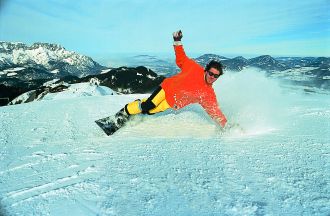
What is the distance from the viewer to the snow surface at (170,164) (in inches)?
125

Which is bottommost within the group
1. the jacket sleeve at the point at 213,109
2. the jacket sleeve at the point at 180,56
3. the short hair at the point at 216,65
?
the jacket sleeve at the point at 213,109

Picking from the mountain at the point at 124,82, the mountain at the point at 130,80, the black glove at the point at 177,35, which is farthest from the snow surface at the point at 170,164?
the mountain at the point at 130,80

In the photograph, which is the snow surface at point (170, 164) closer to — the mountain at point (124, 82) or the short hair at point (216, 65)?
the short hair at point (216, 65)

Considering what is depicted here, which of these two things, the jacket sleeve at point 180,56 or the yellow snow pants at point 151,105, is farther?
the jacket sleeve at point 180,56

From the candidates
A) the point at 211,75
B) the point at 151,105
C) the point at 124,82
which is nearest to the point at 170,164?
the point at 211,75

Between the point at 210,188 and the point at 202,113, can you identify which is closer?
the point at 210,188

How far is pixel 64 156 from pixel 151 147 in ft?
4.39

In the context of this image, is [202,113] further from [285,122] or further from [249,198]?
[249,198]

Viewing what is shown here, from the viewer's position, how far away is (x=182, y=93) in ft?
22.4

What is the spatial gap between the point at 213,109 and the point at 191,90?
617 millimetres

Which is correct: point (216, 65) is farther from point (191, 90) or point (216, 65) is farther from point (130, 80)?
point (130, 80)

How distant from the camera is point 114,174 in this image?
395 cm

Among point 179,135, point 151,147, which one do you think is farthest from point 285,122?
point 151,147

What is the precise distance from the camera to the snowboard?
21.3ft
